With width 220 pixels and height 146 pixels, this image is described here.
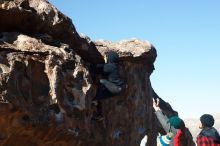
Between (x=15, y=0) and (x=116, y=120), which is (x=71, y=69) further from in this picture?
(x=116, y=120)

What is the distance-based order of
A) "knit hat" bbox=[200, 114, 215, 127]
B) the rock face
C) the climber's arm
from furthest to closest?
the climber's arm, the rock face, "knit hat" bbox=[200, 114, 215, 127]

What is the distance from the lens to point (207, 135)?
6918 mm

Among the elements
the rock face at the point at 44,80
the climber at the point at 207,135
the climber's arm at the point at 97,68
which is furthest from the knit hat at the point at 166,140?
the climber's arm at the point at 97,68

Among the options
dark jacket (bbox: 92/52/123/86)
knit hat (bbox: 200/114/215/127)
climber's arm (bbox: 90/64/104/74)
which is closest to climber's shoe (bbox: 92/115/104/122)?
dark jacket (bbox: 92/52/123/86)

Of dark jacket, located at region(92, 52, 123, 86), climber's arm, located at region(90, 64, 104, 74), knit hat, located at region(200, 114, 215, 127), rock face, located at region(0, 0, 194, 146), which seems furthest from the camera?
climber's arm, located at region(90, 64, 104, 74)

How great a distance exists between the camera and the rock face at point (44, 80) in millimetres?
7480

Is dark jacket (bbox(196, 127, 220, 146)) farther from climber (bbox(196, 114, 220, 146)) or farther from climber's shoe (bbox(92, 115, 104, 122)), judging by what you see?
climber's shoe (bbox(92, 115, 104, 122))

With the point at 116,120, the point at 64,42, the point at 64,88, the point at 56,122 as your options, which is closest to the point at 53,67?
the point at 64,88

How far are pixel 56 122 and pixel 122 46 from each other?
17.3ft

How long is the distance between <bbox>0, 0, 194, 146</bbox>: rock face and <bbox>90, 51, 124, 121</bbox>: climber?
21cm

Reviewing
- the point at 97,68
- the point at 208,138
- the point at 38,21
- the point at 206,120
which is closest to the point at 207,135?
the point at 208,138

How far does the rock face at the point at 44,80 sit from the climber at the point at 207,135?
267 cm

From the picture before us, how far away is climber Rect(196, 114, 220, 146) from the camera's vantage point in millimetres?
6887

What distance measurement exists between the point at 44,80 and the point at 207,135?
3.32 metres
